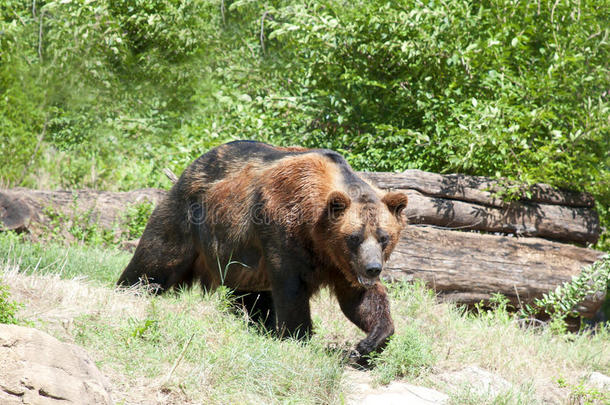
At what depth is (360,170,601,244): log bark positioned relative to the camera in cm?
738

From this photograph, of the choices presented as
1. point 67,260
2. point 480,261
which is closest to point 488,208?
point 480,261

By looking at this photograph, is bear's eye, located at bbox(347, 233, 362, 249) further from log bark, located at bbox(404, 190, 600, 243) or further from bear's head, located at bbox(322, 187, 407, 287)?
log bark, located at bbox(404, 190, 600, 243)

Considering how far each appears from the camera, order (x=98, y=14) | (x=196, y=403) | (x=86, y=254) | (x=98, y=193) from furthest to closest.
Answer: (x=98, y=14) → (x=98, y=193) → (x=86, y=254) → (x=196, y=403)

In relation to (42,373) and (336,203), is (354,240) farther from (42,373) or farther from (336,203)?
(42,373)

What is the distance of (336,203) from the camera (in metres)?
4.95

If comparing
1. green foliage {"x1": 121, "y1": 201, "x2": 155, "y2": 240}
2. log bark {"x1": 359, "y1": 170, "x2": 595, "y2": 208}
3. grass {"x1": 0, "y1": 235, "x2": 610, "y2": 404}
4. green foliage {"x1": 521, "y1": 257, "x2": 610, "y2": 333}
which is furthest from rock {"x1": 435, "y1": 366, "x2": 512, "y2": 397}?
green foliage {"x1": 121, "y1": 201, "x2": 155, "y2": 240}

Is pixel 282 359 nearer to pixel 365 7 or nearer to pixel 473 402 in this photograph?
pixel 473 402

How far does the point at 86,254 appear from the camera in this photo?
279 inches

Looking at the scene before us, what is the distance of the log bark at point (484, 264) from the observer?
23.2ft

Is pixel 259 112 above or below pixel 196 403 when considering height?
above

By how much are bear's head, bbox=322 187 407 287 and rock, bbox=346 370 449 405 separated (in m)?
0.70

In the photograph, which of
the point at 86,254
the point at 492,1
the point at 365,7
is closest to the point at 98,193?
the point at 86,254

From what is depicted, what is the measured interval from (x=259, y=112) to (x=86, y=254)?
3.62 meters

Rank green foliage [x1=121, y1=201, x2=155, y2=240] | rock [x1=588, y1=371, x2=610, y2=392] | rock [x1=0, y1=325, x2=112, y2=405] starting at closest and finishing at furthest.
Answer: rock [x1=0, y1=325, x2=112, y2=405] → rock [x1=588, y1=371, x2=610, y2=392] → green foliage [x1=121, y1=201, x2=155, y2=240]
